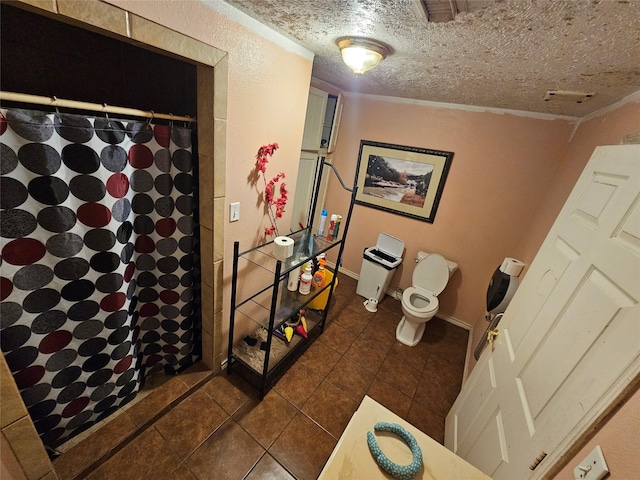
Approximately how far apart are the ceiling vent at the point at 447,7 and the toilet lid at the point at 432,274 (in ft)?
6.94

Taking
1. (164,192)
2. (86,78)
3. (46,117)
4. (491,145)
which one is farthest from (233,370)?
(491,145)

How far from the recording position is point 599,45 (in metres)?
0.89

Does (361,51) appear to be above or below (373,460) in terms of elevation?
above

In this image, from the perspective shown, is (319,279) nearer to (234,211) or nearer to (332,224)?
(332,224)

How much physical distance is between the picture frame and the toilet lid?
0.45 meters

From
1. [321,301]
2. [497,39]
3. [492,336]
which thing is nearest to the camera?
[497,39]

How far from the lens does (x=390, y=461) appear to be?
33.8 inches

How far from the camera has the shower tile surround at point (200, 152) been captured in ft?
2.58

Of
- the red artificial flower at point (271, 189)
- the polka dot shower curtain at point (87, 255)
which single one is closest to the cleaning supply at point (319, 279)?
the red artificial flower at point (271, 189)

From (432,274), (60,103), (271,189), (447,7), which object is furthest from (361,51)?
(432,274)

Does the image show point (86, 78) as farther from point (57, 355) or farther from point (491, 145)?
point (491, 145)

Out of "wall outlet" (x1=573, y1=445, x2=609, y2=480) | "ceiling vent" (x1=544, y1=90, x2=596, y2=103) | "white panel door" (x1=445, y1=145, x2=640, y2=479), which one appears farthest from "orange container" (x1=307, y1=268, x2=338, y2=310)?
"ceiling vent" (x1=544, y1=90, x2=596, y2=103)

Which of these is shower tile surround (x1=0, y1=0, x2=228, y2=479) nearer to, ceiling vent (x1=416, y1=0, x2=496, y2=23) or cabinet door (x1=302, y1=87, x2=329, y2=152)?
ceiling vent (x1=416, y1=0, x2=496, y2=23)

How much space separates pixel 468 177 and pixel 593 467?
232 cm
